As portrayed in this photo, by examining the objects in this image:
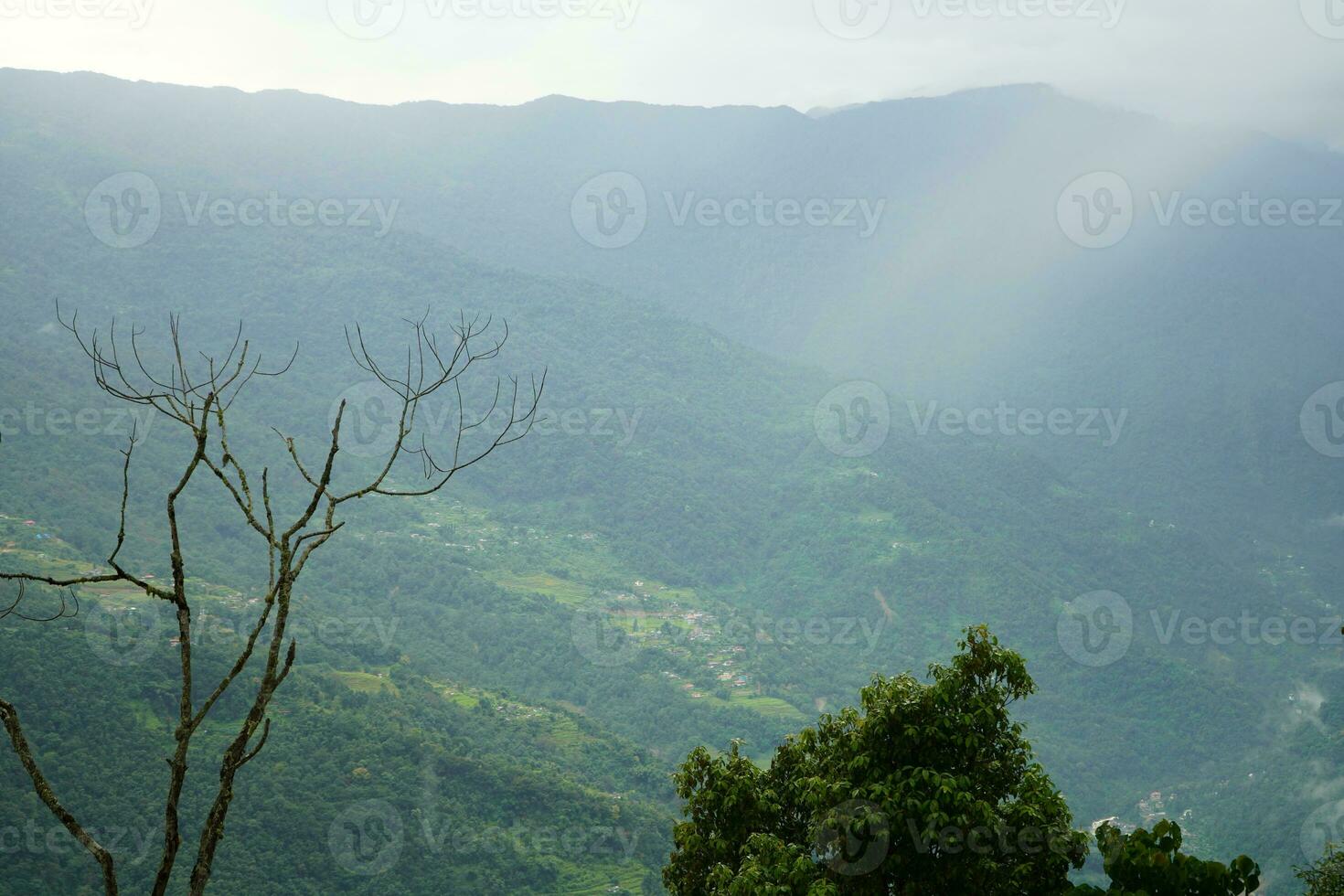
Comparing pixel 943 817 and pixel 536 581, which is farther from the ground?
pixel 943 817

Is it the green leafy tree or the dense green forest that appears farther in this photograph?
the dense green forest

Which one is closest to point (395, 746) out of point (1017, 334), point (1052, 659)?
point (1052, 659)

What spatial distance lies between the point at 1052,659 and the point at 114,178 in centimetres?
9024

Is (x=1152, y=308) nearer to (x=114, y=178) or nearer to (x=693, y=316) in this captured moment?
(x=693, y=316)

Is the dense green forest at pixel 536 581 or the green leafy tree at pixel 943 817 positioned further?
the dense green forest at pixel 536 581

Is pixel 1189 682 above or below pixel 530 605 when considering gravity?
above

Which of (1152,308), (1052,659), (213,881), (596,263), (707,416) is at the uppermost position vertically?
(1152,308)

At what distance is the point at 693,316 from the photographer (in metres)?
122

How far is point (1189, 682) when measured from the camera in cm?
6488

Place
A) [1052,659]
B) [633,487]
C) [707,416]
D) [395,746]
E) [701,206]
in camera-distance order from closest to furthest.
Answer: [395,746] → [1052,659] → [633,487] → [707,416] → [701,206]

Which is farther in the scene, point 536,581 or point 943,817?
point 536,581

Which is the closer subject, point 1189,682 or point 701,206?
point 1189,682

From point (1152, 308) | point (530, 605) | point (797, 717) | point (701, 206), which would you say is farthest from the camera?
point (701, 206)

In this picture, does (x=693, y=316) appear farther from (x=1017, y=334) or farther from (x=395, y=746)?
(x=395, y=746)
